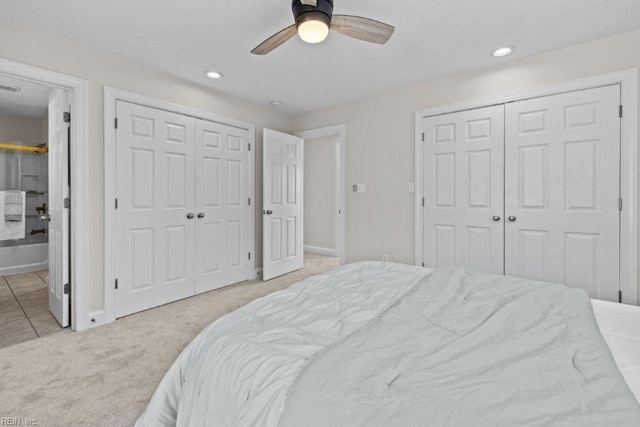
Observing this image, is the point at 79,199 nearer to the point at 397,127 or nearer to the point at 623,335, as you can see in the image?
the point at 397,127

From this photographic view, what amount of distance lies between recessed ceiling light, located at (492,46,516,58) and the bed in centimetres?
214

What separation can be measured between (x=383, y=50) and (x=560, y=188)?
6.46 feet

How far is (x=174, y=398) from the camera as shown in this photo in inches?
45.6

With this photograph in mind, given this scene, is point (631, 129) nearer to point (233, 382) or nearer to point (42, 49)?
point (233, 382)

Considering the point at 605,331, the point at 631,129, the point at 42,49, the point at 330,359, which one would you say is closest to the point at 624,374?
the point at 605,331

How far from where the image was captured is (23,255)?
4570 millimetres

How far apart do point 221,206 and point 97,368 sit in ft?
6.72

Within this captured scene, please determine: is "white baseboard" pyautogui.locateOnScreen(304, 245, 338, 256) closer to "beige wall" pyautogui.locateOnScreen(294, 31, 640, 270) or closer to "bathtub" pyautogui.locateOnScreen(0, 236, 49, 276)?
"beige wall" pyautogui.locateOnScreen(294, 31, 640, 270)

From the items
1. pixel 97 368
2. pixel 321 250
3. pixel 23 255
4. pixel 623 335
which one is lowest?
pixel 97 368

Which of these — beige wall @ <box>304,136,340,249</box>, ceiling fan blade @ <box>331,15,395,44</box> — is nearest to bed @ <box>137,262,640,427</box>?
ceiling fan blade @ <box>331,15,395,44</box>

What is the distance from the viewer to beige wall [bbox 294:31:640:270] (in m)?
2.63

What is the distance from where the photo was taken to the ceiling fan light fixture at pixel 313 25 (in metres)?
1.59

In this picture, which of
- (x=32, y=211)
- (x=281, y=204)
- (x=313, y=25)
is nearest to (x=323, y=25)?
(x=313, y=25)

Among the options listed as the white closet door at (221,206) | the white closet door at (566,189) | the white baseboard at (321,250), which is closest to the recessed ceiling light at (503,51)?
the white closet door at (566,189)
